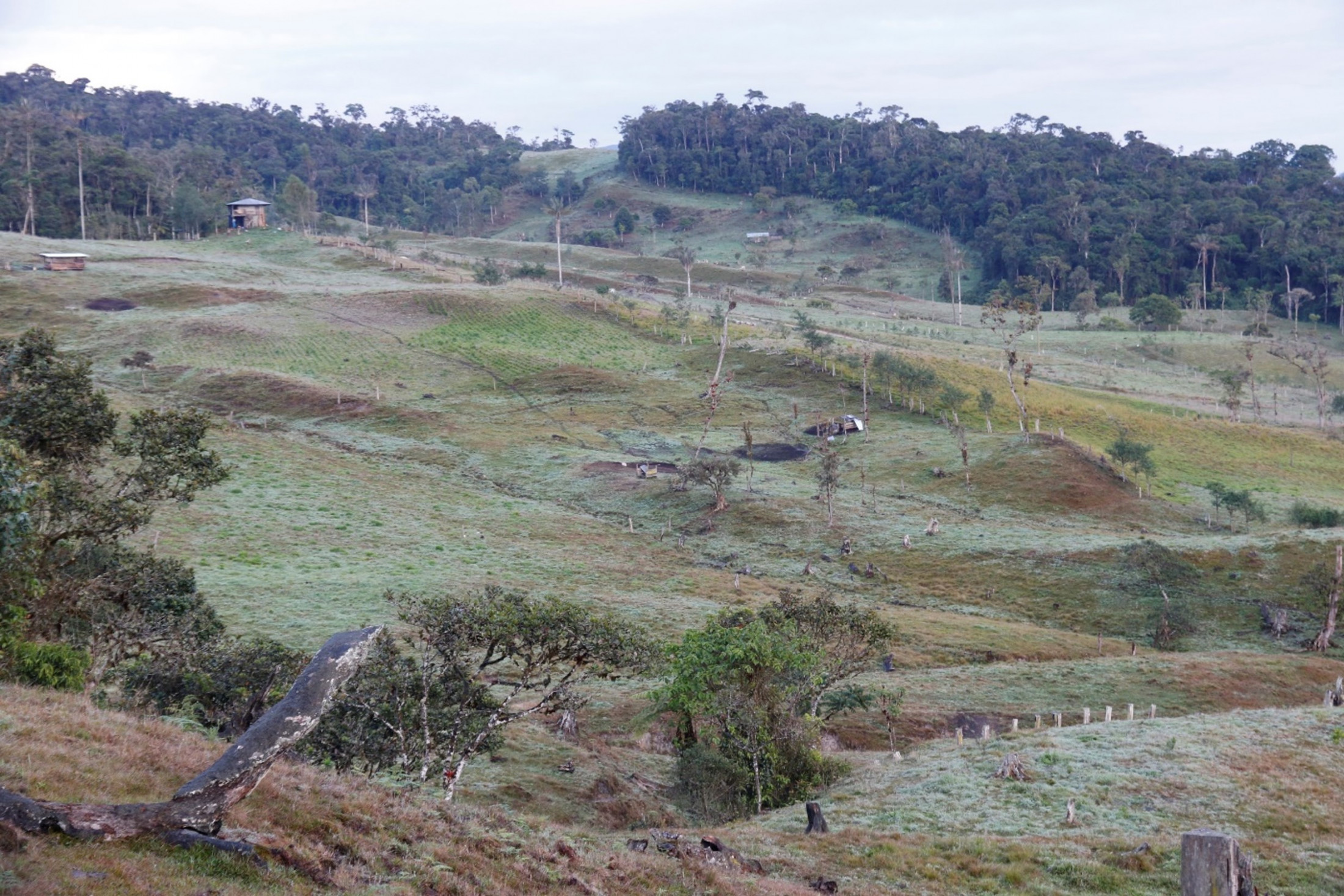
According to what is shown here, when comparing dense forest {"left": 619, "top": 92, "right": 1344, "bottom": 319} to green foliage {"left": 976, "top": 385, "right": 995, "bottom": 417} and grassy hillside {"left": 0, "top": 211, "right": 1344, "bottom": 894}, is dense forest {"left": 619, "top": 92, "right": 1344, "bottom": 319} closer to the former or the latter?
grassy hillside {"left": 0, "top": 211, "right": 1344, "bottom": 894}

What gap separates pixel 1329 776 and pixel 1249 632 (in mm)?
26609

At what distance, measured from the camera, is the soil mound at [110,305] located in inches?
3792

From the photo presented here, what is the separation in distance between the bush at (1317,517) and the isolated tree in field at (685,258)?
267 feet

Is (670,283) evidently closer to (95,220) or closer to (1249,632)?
(95,220)

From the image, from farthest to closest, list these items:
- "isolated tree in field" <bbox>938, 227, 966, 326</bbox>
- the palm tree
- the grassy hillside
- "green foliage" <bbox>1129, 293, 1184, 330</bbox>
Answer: the palm tree → "isolated tree in field" <bbox>938, 227, 966, 326</bbox> → "green foliage" <bbox>1129, 293, 1184, 330</bbox> → the grassy hillside

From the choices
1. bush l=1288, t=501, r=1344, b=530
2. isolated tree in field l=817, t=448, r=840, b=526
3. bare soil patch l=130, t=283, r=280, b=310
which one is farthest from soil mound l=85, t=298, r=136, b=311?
bush l=1288, t=501, r=1344, b=530

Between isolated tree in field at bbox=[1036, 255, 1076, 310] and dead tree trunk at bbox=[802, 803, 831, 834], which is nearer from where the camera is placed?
dead tree trunk at bbox=[802, 803, 831, 834]

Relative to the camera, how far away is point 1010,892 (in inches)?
616

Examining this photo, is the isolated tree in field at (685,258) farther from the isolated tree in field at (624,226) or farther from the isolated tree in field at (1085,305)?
the isolated tree in field at (1085,305)

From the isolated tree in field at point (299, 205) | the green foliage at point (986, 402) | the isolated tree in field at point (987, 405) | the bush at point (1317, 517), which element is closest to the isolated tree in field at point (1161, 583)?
the bush at point (1317, 517)

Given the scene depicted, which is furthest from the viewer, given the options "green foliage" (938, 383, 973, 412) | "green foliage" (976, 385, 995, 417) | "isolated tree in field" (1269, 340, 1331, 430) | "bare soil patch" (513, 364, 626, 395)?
"isolated tree in field" (1269, 340, 1331, 430)

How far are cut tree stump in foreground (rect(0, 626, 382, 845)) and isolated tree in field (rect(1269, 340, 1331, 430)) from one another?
314ft

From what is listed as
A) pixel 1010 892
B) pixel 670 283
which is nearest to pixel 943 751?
pixel 1010 892

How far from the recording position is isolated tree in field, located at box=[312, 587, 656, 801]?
20.3m
